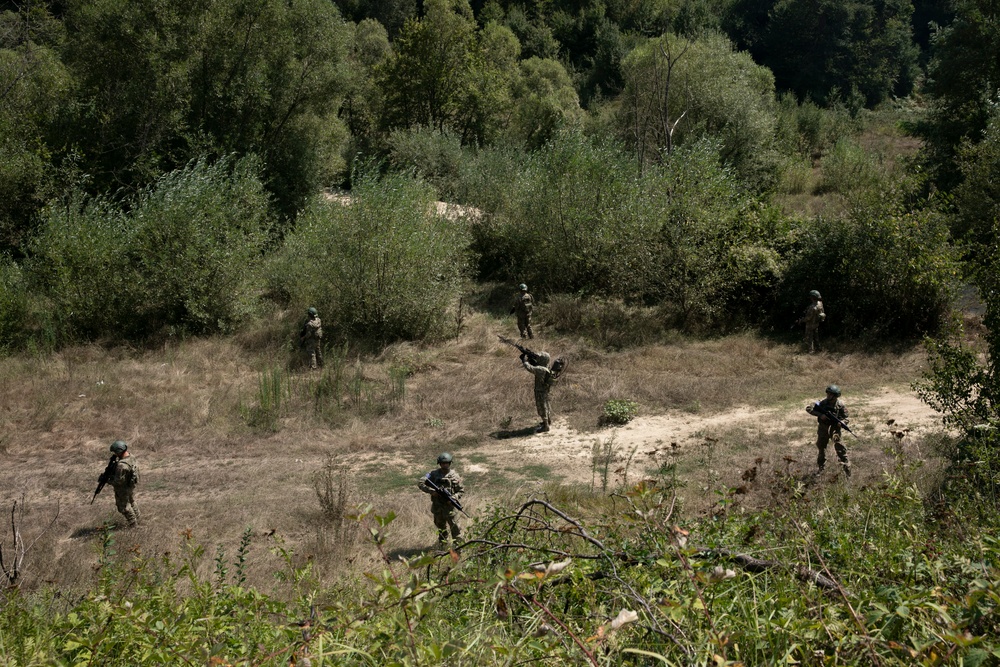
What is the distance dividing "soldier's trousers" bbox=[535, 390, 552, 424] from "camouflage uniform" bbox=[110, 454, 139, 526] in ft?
20.7

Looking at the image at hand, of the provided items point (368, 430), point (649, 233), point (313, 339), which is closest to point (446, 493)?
point (368, 430)

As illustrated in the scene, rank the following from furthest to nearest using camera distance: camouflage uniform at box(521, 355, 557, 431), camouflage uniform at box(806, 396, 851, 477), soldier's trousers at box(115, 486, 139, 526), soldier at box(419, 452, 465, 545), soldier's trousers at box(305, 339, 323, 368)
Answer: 1. soldier's trousers at box(305, 339, 323, 368)
2. camouflage uniform at box(521, 355, 557, 431)
3. camouflage uniform at box(806, 396, 851, 477)
4. soldier's trousers at box(115, 486, 139, 526)
5. soldier at box(419, 452, 465, 545)

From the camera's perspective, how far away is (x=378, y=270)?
1820 centimetres

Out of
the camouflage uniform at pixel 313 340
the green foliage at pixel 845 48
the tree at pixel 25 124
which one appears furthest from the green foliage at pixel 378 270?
the green foliage at pixel 845 48

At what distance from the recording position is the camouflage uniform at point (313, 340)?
16297 millimetres

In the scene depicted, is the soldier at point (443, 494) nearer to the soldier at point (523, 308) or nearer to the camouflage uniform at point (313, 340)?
the camouflage uniform at point (313, 340)

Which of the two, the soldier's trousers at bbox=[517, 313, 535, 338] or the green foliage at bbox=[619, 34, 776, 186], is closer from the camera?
the soldier's trousers at bbox=[517, 313, 535, 338]

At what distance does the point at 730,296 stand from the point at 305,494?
1176cm

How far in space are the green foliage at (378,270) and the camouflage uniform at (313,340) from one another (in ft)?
5.52

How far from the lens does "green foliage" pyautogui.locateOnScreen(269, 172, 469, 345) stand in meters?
18.2

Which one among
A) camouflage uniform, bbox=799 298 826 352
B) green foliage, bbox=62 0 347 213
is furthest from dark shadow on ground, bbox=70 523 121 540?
green foliage, bbox=62 0 347 213

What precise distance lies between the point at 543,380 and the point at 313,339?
6.08 metres

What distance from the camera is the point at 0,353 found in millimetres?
17000

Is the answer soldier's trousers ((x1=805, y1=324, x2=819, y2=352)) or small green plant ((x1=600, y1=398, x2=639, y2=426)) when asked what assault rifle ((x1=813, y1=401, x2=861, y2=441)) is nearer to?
small green plant ((x1=600, y1=398, x2=639, y2=426))
